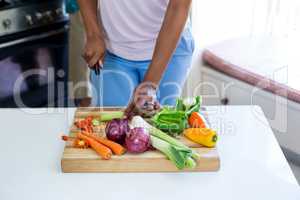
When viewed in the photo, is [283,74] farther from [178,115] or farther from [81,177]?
[81,177]

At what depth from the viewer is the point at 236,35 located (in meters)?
2.43

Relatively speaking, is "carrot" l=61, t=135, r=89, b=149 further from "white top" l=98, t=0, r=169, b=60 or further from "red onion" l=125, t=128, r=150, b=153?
"white top" l=98, t=0, r=169, b=60

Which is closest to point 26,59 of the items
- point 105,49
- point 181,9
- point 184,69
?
point 105,49

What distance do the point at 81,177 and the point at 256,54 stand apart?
1354 millimetres

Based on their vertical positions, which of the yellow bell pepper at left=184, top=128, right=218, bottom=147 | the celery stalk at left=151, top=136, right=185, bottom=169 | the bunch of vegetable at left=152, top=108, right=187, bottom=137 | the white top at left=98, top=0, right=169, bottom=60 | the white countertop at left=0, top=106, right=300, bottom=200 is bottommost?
the white countertop at left=0, top=106, right=300, bottom=200

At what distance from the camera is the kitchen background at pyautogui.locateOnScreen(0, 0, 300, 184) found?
2.09 m

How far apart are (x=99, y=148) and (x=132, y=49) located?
1.41ft

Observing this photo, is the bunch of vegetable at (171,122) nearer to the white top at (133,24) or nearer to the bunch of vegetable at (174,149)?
the bunch of vegetable at (174,149)

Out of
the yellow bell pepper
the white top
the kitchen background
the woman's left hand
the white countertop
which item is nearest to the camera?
the white countertop

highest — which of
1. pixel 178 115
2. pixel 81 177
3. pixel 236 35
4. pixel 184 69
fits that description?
pixel 236 35

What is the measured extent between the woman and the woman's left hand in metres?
0.05

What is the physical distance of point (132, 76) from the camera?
154 centimetres

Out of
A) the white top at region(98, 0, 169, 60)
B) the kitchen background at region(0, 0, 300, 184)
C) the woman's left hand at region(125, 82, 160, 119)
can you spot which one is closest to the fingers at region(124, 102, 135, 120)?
the woman's left hand at region(125, 82, 160, 119)

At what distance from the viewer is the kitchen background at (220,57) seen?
6.87ft
